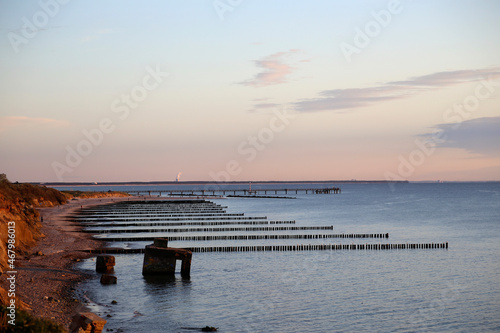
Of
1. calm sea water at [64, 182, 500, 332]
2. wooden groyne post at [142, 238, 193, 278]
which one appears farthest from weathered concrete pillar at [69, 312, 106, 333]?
wooden groyne post at [142, 238, 193, 278]

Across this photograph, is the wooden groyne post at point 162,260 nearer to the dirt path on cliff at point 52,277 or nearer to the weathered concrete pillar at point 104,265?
the weathered concrete pillar at point 104,265

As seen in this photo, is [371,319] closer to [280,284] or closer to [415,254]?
[280,284]

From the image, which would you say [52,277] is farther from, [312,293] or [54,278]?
[312,293]

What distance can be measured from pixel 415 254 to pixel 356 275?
36.9ft

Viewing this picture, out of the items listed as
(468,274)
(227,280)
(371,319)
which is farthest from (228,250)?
(371,319)

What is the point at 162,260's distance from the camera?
29.8 meters

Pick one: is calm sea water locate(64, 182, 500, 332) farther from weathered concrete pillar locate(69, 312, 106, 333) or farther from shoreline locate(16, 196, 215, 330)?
weathered concrete pillar locate(69, 312, 106, 333)

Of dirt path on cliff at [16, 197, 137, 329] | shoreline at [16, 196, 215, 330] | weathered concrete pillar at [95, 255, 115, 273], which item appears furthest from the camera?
weathered concrete pillar at [95, 255, 115, 273]

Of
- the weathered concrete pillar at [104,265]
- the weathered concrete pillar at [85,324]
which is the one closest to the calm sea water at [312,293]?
the weathered concrete pillar at [104,265]

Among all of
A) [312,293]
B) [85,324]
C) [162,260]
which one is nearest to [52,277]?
[162,260]

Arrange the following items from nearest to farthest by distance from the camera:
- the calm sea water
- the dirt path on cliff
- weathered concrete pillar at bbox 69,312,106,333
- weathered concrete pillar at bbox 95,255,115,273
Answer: weathered concrete pillar at bbox 69,312,106,333
the dirt path on cliff
the calm sea water
weathered concrete pillar at bbox 95,255,115,273

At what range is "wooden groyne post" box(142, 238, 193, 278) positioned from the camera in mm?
29812

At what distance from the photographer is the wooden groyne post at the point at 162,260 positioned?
29812 millimetres

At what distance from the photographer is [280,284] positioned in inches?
1161
